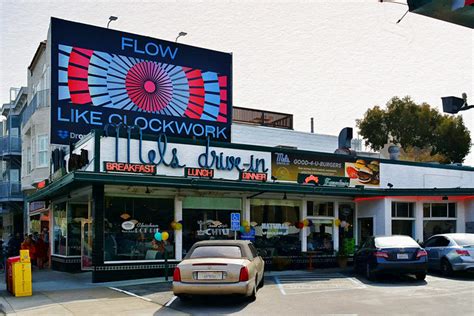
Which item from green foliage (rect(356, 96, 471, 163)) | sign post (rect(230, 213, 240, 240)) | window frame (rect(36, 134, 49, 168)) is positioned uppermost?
green foliage (rect(356, 96, 471, 163))

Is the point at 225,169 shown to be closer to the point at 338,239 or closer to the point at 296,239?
the point at 296,239

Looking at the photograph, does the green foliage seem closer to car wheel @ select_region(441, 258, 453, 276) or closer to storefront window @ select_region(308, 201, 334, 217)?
storefront window @ select_region(308, 201, 334, 217)

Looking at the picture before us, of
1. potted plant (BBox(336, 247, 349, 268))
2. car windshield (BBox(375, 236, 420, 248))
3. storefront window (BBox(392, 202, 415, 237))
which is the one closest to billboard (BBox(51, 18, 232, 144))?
potted plant (BBox(336, 247, 349, 268))

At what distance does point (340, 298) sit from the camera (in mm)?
12227

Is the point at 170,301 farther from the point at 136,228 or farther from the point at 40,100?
the point at 40,100

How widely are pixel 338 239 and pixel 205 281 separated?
37.5 ft

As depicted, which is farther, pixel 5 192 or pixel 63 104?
pixel 5 192

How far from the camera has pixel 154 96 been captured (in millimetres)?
23469

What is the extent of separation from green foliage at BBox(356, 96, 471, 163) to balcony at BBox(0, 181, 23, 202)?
32.6 meters

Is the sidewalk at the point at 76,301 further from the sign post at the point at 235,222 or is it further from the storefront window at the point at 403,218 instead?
the storefront window at the point at 403,218

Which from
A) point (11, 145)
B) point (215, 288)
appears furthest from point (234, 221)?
point (11, 145)

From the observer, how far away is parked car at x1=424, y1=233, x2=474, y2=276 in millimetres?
15975

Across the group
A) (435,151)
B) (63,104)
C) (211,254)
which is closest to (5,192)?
(63,104)

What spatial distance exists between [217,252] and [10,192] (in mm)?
31720
